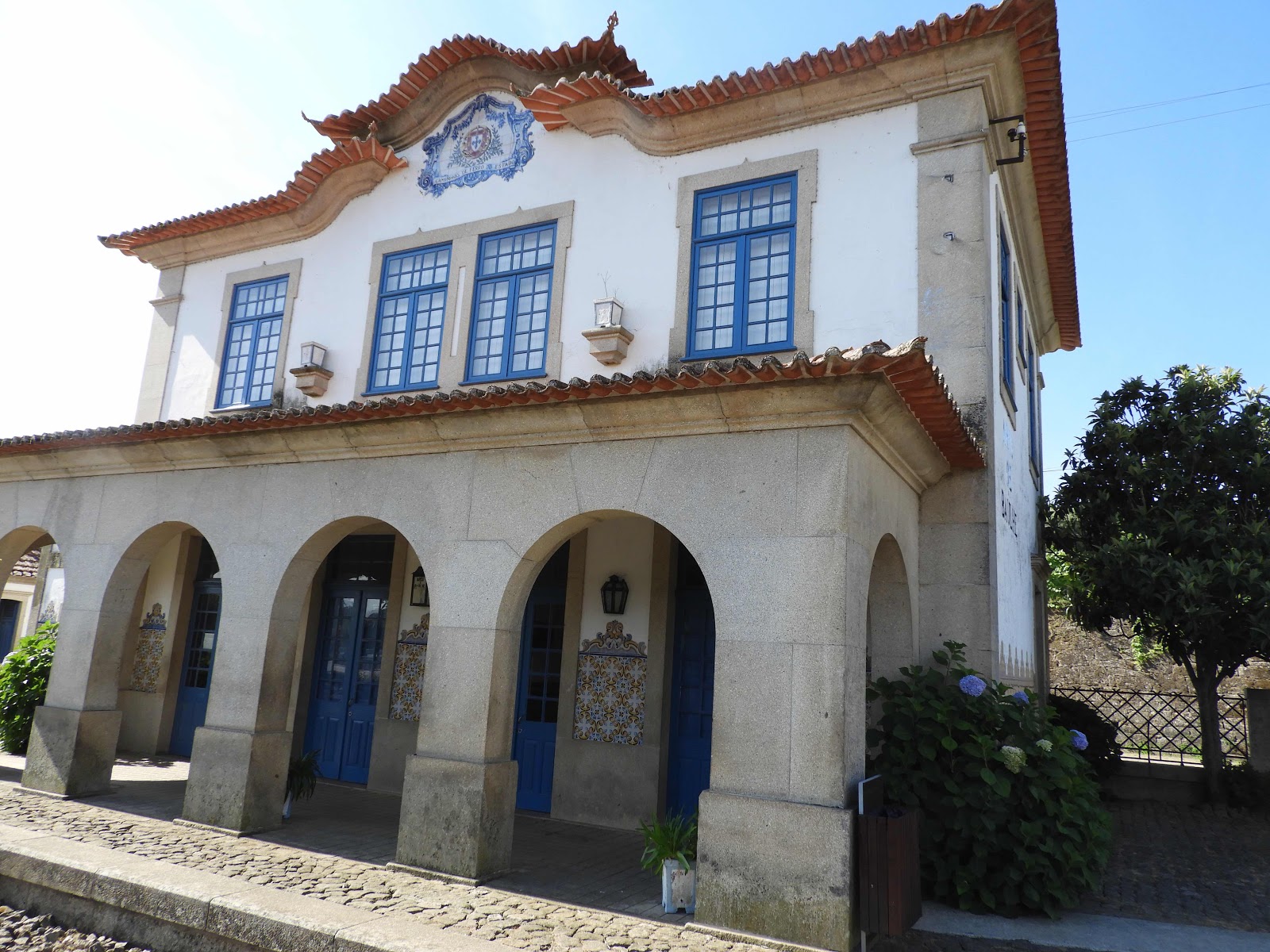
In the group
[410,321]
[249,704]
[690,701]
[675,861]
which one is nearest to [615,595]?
[690,701]

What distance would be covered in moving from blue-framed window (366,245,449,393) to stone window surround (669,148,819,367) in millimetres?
2811

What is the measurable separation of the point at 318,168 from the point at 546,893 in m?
8.55

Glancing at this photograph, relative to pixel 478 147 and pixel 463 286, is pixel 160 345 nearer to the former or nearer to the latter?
pixel 463 286

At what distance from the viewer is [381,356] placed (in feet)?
33.8

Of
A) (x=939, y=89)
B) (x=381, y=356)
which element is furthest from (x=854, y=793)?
(x=381, y=356)

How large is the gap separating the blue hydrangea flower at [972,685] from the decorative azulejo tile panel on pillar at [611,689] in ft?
10.8

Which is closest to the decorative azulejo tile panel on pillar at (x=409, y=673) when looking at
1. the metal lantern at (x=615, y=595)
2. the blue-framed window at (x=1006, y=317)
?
the metal lantern at (x=615, y=595)

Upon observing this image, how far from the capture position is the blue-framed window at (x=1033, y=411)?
36.6 ft

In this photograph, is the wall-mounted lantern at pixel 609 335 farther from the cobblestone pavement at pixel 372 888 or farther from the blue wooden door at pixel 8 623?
the blue wooden door at pixel 8 623

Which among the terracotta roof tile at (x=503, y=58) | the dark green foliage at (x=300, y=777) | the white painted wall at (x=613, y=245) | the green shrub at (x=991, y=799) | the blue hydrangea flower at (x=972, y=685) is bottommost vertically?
the dark green foliage at (x=300, y=777)

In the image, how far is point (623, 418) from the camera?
6312mm

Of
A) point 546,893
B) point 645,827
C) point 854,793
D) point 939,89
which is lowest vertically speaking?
point 546,893

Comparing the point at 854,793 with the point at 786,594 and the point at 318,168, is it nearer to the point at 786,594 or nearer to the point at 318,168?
the point at 786,594

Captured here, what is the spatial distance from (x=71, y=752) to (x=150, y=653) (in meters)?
4.03
